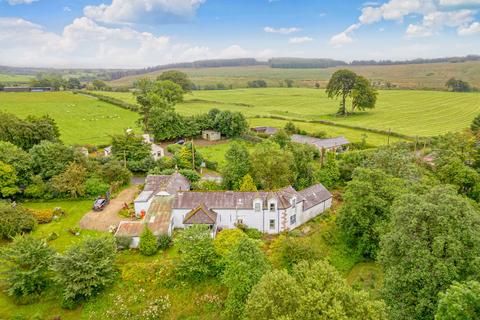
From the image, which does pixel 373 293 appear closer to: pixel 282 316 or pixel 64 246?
pixel 282 316

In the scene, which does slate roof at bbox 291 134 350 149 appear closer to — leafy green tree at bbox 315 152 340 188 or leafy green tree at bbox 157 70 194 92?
leafy green tree at bbox 315 152 340 188

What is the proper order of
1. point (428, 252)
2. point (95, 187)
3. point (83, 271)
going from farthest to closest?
point (95, 187)
point (83, 271)
point (428, 252)

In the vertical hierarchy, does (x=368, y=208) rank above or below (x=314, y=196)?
above

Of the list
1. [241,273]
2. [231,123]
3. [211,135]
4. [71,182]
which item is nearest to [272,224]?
[241,273]

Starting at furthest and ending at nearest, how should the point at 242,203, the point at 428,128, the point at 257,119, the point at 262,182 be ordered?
the point at 257,119 < the point at 428,128 < the point at 262,182 < the point at 242,203

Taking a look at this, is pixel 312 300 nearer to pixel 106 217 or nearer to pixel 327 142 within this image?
pixel 106 217

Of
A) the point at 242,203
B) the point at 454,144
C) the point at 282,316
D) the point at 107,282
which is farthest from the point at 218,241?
the point at 454,144
